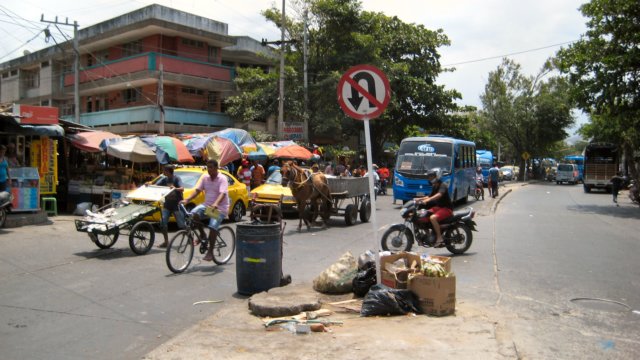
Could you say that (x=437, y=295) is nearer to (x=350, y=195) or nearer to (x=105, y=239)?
(x=105, y=239)

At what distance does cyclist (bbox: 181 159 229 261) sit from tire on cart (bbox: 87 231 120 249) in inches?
88.1

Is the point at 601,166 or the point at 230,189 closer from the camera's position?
the point at 230,189

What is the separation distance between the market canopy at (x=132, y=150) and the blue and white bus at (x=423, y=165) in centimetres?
969

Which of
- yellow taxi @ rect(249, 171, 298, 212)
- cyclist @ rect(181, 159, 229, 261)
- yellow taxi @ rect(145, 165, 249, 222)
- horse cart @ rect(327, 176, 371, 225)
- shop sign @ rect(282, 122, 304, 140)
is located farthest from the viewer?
shop sign @ rect(282, 122, 304, 140)

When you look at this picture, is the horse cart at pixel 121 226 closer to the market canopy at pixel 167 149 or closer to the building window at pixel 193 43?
the market canopy at pixel 167 149

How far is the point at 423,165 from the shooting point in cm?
2153

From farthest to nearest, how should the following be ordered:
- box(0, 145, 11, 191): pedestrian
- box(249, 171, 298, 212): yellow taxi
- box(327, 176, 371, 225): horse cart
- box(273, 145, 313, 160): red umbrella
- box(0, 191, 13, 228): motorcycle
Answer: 1. box(273, 145, 313, 160): red umbrella
2. box(249, 171, 298, 212): yellow taxi
3. box(327, 176, 371, 225): horse cart
4. box(0, 145, 11, 191): pedestrian
5. box(0, 191, 13, 228): motorcycle

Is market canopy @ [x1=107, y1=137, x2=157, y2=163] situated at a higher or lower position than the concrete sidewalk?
higher

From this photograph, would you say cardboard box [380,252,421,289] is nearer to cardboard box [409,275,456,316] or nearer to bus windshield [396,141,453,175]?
cardboard box [409,275,456,316]

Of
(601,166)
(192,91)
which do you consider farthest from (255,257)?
(601,166)

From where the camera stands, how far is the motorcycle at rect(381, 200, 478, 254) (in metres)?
10.1

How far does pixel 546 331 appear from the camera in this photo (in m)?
5.69

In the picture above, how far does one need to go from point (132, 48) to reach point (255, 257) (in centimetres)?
2927

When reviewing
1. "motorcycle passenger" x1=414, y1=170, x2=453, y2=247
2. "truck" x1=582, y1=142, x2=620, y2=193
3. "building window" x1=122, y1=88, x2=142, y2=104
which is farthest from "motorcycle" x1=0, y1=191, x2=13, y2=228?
"truck" x1=582, y1=142, x2=620, y2=193
